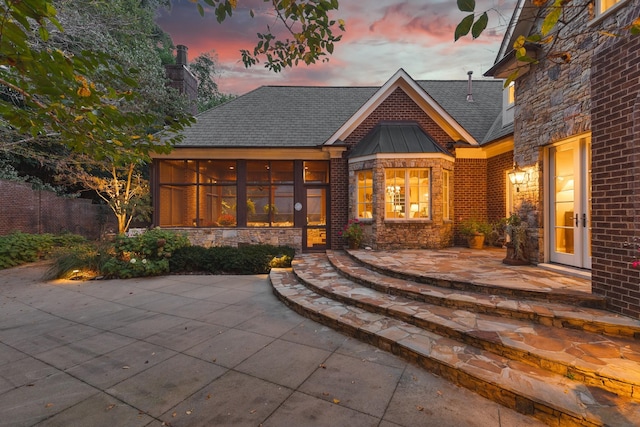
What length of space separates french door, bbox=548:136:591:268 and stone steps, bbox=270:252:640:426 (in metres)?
2.07

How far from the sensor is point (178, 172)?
36.4 ft

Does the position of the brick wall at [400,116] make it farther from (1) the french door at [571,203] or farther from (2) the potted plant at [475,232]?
(1) the french door at [571,203]

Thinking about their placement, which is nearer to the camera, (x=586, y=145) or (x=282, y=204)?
(x=586, y=145)

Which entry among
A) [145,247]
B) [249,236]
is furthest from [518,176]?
[145,247]

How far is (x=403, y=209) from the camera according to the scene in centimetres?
923

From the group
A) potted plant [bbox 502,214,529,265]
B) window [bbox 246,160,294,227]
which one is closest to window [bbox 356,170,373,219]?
window [bbox 246,160,294,227]

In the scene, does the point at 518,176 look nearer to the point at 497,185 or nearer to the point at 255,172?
the point at 497,185

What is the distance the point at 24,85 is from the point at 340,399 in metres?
4.06

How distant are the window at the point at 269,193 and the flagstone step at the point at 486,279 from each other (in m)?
4.67

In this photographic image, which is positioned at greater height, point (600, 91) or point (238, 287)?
point (600, 91)

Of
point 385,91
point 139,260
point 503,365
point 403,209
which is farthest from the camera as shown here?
point 385,91

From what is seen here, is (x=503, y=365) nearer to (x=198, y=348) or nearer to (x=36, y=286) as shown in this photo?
(x=198, y=348)

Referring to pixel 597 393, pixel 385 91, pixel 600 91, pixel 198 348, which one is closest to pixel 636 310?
pixel 597 393

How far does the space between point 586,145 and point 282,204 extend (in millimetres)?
8574
